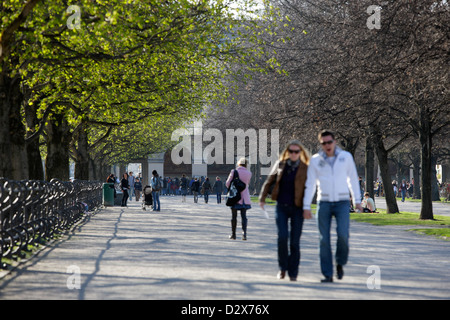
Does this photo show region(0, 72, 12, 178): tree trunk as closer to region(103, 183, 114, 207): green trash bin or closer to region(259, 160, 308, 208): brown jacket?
region(259, 160, 308, 208): brown jacket

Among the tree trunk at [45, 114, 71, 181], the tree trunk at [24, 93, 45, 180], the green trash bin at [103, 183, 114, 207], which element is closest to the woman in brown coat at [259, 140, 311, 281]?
the tree trunk at [24, 93, 45, 180]

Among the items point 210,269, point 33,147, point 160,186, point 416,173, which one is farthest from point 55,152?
point 416,173

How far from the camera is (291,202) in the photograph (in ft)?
33.1

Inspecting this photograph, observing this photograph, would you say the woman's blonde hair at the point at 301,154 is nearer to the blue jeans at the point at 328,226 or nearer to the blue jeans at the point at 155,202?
the blue jeans at the point at 328,226

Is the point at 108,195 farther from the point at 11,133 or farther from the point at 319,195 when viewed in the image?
the point at 319,195

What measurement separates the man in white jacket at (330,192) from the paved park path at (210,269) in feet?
1.51

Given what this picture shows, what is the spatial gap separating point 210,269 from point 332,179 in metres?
2.57

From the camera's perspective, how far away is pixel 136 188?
51.2 metres

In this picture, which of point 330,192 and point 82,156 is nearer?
point 330,192

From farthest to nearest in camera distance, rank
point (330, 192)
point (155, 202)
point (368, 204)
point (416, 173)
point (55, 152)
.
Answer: point (416, 173) < point (155, 202) < point (368, 204) < point (55, 152) < point (330, 192)

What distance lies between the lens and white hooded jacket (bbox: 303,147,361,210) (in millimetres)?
9844
